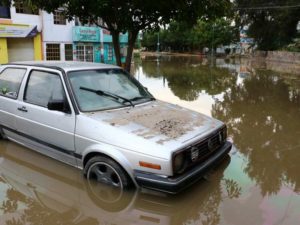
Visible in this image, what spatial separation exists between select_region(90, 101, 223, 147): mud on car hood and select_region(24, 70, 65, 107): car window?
0.81 meters

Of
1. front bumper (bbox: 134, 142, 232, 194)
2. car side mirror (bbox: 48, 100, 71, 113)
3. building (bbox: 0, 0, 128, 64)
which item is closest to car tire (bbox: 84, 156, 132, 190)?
front bumper (bbox: 134, 142, 232, 194)

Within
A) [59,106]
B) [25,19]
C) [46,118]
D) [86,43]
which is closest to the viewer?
[59,106]

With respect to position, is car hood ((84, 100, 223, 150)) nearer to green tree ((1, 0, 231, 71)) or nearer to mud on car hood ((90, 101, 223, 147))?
mud on car hood ((90, 101, 223, 147))

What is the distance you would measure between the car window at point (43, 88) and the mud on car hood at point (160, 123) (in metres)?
0.81

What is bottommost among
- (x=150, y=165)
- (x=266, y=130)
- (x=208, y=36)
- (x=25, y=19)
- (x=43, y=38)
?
(x=266, y=130)

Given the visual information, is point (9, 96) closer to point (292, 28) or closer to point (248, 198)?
point (248, 198)

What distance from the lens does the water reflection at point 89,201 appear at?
3662mm

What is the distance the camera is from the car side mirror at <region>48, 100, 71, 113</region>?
4262 millimetres

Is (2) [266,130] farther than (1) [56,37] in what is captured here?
No

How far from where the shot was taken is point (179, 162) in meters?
3.67

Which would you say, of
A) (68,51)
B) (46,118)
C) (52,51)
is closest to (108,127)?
(46,118)

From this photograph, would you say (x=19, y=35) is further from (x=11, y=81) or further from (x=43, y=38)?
(x=11, y=81)

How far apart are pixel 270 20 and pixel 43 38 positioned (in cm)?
3267

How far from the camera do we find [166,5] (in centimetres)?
714
